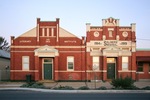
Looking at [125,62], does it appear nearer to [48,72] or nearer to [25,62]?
[48,72]

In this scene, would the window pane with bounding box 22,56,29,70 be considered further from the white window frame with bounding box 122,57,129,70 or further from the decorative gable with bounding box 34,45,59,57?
the white window frame with bounding box 122,57,129,70

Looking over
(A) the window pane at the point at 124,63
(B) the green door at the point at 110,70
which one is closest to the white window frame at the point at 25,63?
(B) the green door at the point at 110,70

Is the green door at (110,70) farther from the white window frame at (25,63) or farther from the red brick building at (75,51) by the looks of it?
the white window frame at (25,63)

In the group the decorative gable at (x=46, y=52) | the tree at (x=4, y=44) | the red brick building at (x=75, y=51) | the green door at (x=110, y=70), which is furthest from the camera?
the tree at (x=4, y=44)

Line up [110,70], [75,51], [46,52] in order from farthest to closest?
[110,70] → [75,51] → [46,52]

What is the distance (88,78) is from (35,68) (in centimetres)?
749

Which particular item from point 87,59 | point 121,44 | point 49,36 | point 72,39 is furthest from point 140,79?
point 49,36

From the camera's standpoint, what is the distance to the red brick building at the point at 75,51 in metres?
34.4

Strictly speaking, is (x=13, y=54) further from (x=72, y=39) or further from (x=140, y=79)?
(x=140, y=79)

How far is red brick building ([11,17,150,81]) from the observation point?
1356 inches

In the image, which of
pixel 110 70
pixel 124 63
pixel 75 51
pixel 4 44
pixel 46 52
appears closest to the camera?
pixel 46 52

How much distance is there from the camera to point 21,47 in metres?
34.7

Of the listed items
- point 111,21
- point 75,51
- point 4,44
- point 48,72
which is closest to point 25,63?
point 48,72

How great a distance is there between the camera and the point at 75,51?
114 ft
